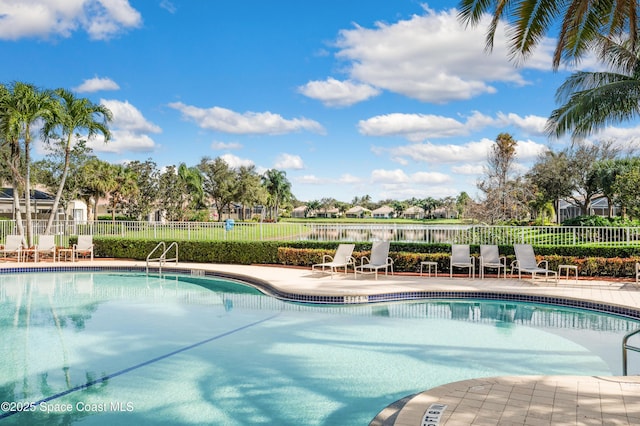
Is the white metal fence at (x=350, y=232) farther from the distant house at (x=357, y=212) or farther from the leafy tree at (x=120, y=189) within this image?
the distant house at (x=357, y=212)

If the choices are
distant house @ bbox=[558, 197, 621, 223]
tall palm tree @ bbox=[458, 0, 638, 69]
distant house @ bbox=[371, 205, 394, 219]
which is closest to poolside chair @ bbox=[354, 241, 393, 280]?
tall palm tree @ bbox=[458, 0, 638, 69]

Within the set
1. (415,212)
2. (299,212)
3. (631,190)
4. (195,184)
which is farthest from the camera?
(299,212)

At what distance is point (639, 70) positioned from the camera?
424 inches

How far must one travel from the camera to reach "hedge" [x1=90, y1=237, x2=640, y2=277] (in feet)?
41.7

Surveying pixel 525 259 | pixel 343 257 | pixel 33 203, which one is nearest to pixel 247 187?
pixel 33 203

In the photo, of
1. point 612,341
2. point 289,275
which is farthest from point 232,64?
point 612,341

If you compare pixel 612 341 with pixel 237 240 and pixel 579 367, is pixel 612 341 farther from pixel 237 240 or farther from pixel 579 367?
pixel 237 240

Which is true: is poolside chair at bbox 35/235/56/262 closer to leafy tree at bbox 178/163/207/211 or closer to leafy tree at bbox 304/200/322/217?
leafy tree at bbox 178/163/207/211

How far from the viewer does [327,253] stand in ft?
49.0

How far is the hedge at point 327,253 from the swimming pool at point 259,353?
3.52m

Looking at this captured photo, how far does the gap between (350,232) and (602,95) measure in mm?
8122

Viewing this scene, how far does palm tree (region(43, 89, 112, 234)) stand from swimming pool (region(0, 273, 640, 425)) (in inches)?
375

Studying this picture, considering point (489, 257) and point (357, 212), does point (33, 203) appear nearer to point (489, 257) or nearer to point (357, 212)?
point (489, 257)

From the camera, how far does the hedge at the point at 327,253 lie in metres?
12.7
